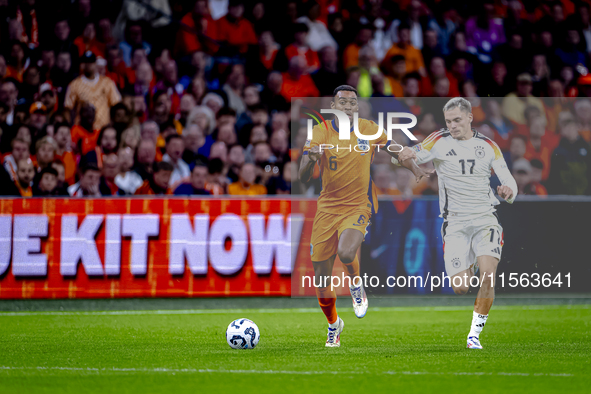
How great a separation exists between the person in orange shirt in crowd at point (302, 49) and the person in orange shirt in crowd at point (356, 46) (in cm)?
53

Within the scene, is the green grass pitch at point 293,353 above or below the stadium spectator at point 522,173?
below

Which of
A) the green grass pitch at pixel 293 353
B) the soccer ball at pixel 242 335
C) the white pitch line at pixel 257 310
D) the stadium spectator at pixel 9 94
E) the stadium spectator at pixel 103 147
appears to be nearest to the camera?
the green grass pitch at pixel 293 353

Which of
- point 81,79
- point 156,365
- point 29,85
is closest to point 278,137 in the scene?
point 81,79

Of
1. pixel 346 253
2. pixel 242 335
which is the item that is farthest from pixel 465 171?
pixel 242 335

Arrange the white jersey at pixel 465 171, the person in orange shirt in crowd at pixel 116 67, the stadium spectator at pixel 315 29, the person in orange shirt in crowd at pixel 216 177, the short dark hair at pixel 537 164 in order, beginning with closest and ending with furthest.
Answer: the white jersey at pixel 465 171 → the short dark hair at pixel 537 164 → the person in orange shirt in crowd at pixel 216 177 → the person in orange shirt in crowd at pixel 116 67 → the stadium spectator at pixel 315 29

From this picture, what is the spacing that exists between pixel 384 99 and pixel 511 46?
156 inches

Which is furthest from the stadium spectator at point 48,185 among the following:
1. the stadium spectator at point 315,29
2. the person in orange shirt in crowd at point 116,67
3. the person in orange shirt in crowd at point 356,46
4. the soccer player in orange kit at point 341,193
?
the person in orange shirt in crowd at point 356,46

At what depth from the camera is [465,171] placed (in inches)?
333

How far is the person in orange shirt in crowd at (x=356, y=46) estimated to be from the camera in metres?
14.8

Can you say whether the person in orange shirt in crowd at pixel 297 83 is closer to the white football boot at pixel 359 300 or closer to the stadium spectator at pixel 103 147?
the stadium spectator at pixel 103 147

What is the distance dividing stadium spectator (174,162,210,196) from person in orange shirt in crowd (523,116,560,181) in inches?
183

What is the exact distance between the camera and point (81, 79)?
534 inches

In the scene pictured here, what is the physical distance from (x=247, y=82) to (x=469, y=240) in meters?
7.25

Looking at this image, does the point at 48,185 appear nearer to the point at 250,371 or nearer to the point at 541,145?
the point at 250,371
